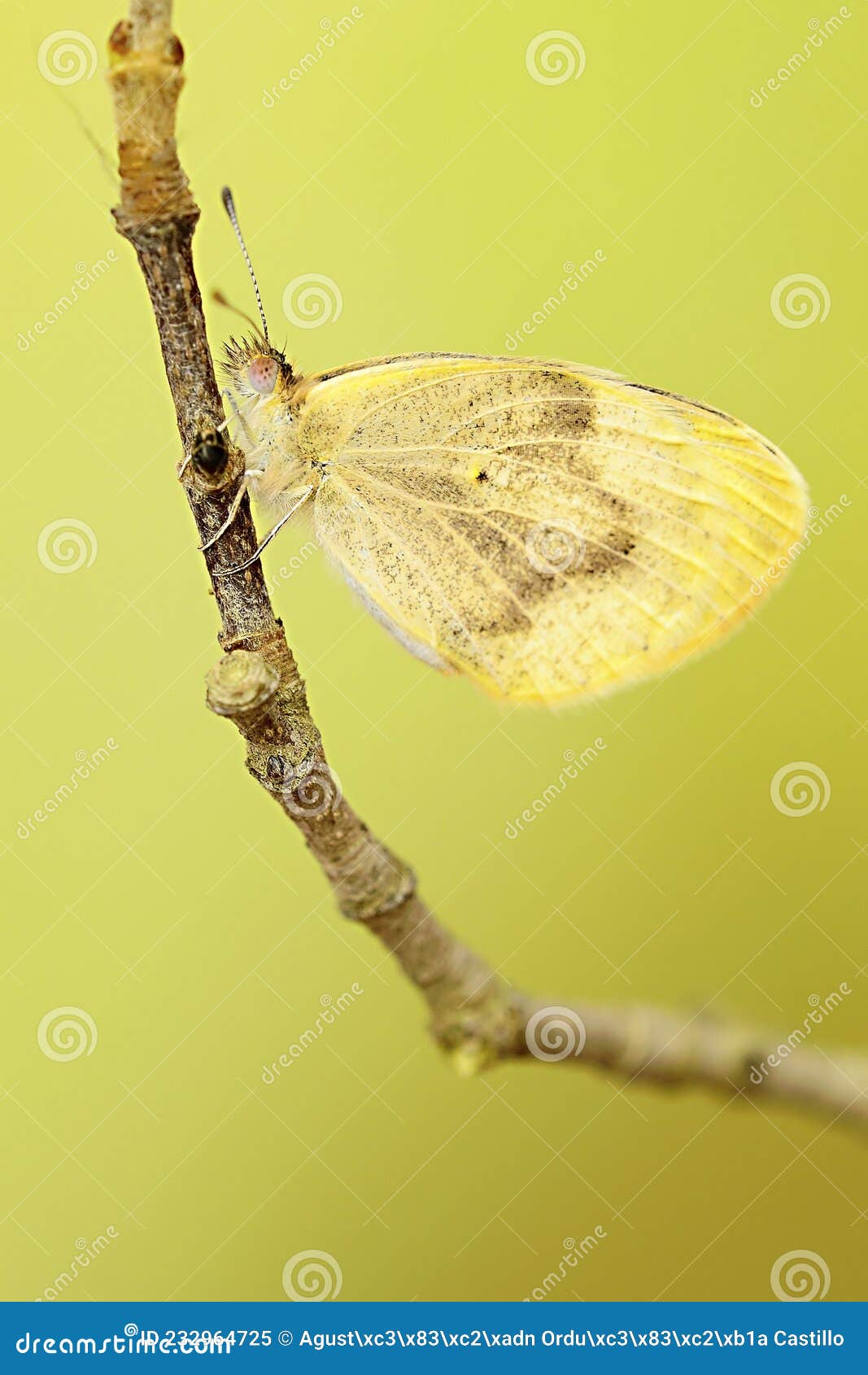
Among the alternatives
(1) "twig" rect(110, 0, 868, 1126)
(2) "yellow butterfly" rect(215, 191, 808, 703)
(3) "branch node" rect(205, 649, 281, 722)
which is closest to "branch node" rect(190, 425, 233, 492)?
(1) "twig" rect(110, 0, 868, 1126)

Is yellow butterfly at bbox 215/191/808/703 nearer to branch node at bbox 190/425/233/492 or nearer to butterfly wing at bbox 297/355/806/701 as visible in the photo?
butterfly wing at bbox 297/355/806/701

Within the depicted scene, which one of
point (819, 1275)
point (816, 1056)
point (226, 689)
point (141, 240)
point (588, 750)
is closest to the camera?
point (141, 240)

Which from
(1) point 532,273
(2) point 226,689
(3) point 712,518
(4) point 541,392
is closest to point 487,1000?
(2) point 226,689

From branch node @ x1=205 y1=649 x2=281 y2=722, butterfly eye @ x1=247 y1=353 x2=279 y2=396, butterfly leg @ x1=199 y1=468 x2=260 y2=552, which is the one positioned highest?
butterfly eye @ x1=247 y1=353 x2=279 y2=396

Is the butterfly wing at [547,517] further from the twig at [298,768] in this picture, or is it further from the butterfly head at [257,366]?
the twig at [298,768]

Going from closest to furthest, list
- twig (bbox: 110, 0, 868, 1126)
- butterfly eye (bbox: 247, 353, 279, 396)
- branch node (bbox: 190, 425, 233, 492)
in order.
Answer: twig (bbox: 110, 0, 868, 1126)
branch node (bbox: 190, 425, 233, 492)
butterfly eye (bbox: 247, 353, 279, 396)

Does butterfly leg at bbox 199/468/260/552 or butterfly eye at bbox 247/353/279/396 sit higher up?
butterfly eye at bbox 247/353/279/396

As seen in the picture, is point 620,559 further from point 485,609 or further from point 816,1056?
point 816,1056
